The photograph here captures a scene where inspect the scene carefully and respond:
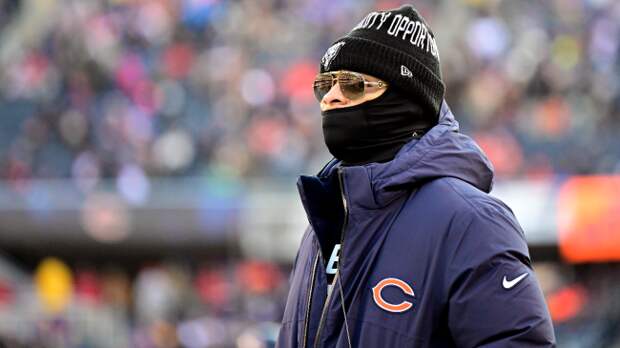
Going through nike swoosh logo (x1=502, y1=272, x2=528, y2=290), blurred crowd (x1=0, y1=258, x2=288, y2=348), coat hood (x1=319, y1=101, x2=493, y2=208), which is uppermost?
coat hood (x1=319, y1=101, x2=493, y2=208)

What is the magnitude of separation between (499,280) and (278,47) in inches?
525

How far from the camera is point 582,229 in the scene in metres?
12.4

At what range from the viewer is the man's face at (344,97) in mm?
2701

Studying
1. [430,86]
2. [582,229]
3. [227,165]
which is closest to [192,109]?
[227,165]

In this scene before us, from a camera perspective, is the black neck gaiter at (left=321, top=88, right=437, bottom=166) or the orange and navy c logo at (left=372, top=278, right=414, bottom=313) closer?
the orange and navy c logo at (left=372, top=278, right=414, bottom=313)

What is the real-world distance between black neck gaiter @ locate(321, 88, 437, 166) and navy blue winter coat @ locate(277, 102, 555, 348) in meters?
0.09

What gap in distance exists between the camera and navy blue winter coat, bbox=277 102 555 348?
7.73 ft

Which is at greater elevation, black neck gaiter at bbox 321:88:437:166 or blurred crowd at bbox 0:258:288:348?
black neck gaiter at bbox 321:88:437:166

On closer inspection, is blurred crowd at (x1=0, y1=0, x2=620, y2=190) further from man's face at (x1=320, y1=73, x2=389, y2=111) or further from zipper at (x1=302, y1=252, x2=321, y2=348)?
zipper at (x1=302, y1=252, x2=321, y2=348)

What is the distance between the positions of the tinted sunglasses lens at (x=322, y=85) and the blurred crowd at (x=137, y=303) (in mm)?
9374

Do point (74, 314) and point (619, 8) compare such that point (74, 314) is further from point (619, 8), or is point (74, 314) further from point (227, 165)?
point (619, 8)

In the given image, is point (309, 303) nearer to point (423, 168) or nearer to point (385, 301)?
point (385, 301)

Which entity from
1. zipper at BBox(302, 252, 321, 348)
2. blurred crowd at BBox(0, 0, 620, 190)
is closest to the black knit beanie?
zipper at BBox(302, 252, 321, 348)

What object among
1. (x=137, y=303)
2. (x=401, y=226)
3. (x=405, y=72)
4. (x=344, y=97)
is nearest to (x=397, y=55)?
(x=405, y=72)
